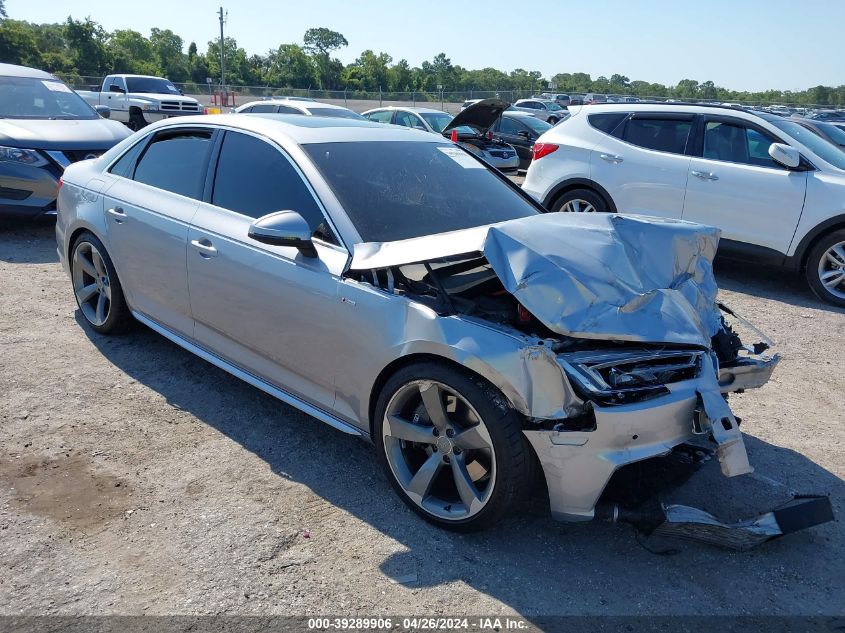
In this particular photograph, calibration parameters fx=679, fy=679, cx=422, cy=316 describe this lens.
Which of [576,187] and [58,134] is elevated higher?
[58,134]

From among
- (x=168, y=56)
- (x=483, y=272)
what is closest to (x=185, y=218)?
(x=483, y=272)

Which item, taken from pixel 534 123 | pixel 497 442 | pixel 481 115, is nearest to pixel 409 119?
pixel 534 123

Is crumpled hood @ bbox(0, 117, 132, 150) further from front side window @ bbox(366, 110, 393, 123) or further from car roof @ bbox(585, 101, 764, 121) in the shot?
front side window @ bbox(366, 110, 393, 123)

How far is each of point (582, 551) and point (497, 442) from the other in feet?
2.27

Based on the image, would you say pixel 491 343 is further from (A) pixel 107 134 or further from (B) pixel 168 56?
(B) pixel 168 56

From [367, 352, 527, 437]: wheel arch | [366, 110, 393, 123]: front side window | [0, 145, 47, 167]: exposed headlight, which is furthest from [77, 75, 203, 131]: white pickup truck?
[367, 352, 527, 437]: wheel arch

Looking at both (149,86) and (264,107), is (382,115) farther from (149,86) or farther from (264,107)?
(149,86)

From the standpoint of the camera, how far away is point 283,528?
3059mm

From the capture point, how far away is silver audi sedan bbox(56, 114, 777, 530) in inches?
108

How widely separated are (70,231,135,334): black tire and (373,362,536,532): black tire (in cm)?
291

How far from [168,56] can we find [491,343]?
118 meters

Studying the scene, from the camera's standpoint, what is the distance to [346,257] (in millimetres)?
3309

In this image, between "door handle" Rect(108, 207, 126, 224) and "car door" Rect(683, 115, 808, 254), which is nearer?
"door handle" Rect(108, 207, 126, 224)

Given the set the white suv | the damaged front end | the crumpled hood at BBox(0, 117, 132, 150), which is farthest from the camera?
the crumpled hood at BBox(0, 117, 132, 150)
